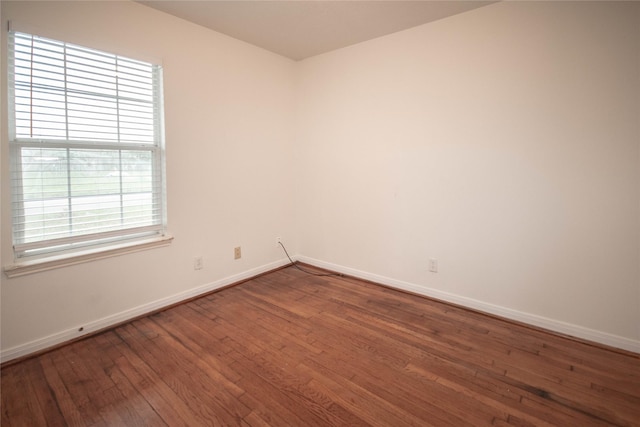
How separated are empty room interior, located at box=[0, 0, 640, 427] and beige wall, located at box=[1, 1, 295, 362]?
0.02m

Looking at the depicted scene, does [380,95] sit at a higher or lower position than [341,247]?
higher

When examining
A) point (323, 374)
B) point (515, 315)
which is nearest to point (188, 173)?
point (323, 374)

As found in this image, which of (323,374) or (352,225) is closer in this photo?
(323,374)

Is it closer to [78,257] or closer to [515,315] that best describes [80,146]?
[78,257]

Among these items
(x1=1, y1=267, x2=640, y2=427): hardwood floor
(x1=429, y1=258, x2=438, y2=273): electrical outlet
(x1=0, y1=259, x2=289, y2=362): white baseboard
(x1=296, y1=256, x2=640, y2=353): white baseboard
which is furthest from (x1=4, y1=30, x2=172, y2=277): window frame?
(x1=429, y1=258, x2=438, y2=273): electrical outlet

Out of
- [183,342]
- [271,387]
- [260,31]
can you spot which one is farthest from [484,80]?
[183,342]

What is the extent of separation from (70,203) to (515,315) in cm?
346

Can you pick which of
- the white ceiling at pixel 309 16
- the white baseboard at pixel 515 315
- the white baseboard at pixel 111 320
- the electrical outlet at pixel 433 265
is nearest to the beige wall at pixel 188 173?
the white baseboard at pixel 111 320

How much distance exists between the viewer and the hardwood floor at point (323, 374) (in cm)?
159

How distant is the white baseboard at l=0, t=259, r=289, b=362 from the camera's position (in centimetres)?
203

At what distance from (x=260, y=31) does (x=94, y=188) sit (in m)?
1.97

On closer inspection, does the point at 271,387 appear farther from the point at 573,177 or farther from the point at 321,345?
the point at 573,177

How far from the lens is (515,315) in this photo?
2.55 metres

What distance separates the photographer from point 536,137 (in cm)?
236
